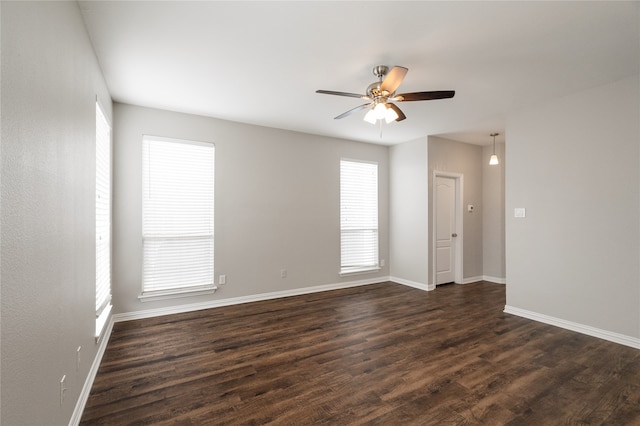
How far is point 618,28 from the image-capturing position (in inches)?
90.8

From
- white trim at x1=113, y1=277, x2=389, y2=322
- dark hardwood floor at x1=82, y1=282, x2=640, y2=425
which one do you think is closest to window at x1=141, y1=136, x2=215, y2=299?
white trim at x1=113, y1=277, x2=389, y2=322

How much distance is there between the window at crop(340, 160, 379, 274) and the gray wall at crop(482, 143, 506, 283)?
2.28 metres

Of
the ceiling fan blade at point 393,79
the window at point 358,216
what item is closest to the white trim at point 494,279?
the window at point 358,216

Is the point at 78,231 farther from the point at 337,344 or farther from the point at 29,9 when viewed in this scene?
the point at 337,344

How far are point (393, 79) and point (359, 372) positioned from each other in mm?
2472

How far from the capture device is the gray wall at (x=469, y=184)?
5.62 m

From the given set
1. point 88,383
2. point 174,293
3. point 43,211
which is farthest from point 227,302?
point 43,211

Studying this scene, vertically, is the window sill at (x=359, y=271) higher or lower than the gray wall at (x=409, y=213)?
lower

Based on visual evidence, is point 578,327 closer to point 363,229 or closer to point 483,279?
point 483,279

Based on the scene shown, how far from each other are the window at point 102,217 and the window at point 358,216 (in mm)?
3530

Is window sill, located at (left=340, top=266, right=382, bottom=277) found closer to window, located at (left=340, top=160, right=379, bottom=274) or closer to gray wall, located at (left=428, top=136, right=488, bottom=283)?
window, located at (left=340, top=160, right=379, bottom=274)

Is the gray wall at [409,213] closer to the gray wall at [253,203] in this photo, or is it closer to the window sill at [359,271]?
the window sill at [359,271]

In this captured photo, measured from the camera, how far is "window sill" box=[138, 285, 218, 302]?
3.94 meters

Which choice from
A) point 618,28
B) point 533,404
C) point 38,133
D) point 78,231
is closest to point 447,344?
point 533,404
